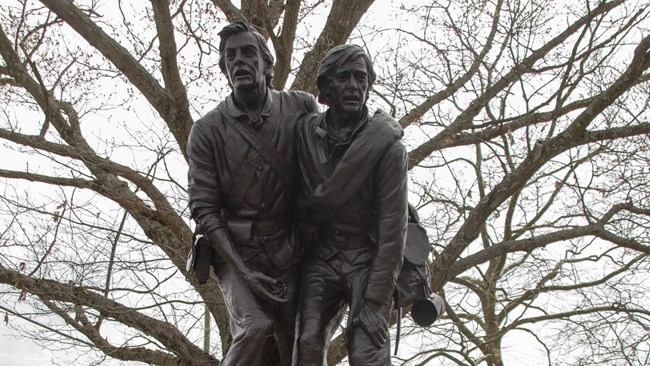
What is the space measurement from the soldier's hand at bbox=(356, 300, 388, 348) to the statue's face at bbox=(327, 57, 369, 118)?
91 centimetres

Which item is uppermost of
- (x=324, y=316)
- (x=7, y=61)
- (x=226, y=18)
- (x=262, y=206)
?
(x=226, y=18)

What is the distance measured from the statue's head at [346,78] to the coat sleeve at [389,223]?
29 cm

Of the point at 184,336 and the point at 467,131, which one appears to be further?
the point at 467,131

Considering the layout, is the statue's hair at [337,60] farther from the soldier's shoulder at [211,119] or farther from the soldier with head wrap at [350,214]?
the soldier's shoulder at [211,119]

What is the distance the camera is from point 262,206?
4016 mm

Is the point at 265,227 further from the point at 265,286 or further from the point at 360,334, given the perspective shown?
the point at 360,334

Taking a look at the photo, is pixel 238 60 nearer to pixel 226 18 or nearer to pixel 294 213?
pixel 294 213

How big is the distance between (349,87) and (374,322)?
1.10 meters

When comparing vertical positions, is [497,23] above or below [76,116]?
above

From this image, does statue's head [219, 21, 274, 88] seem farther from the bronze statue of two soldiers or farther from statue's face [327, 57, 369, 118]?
statue's face [327, 57, 369, 118]

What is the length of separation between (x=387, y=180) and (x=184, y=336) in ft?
18.8

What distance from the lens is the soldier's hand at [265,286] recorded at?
3836 mm

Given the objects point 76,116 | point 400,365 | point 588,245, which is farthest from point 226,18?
point 588,245

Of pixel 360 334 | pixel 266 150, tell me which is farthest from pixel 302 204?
pixel 360 334
